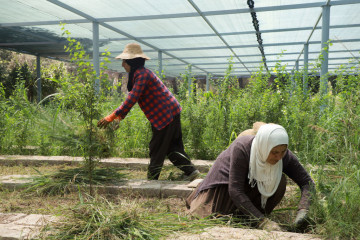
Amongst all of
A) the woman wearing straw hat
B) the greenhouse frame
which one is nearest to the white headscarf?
the woman wearing straw hat

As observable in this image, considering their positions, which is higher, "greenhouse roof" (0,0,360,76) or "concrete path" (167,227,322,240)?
"greenhouse roof" (0,0,360,76)

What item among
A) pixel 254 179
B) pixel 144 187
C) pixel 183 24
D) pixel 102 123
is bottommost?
pixel 144 187

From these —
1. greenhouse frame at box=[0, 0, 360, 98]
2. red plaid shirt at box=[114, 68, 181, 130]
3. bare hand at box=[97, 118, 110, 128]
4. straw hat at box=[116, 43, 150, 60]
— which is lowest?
bare hand at box=[97, 118, 110, 128]

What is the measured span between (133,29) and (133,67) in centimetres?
476

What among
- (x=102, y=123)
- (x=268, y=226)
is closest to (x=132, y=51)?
(x=102, y=123)

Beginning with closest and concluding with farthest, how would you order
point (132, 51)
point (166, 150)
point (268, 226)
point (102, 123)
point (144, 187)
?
point (268, 226)
point (102, 123)
point (144, 187)
point (132, 51)
point (166, 150)

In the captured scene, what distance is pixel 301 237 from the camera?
7.20 ft

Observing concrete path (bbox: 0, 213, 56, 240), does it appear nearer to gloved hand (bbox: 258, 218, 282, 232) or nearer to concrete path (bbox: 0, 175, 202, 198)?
concrete path (bbox: 0, 175, 202, 198)

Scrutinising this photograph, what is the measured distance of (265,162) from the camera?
101 inches

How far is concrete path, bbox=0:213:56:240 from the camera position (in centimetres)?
223

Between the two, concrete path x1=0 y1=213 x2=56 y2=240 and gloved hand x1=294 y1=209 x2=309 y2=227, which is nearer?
concrete path x1=0 y1=213 x2=56 y2=240

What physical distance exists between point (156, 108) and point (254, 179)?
5.75ft

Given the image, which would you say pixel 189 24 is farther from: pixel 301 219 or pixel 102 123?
pixel 301 219

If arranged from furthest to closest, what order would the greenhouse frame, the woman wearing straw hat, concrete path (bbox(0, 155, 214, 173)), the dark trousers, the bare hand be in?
the greenhouse frame
concrete path (bbox(0, 155, 214, 173))
the dark trousers
the woman wearing straw hat
the bare hand
